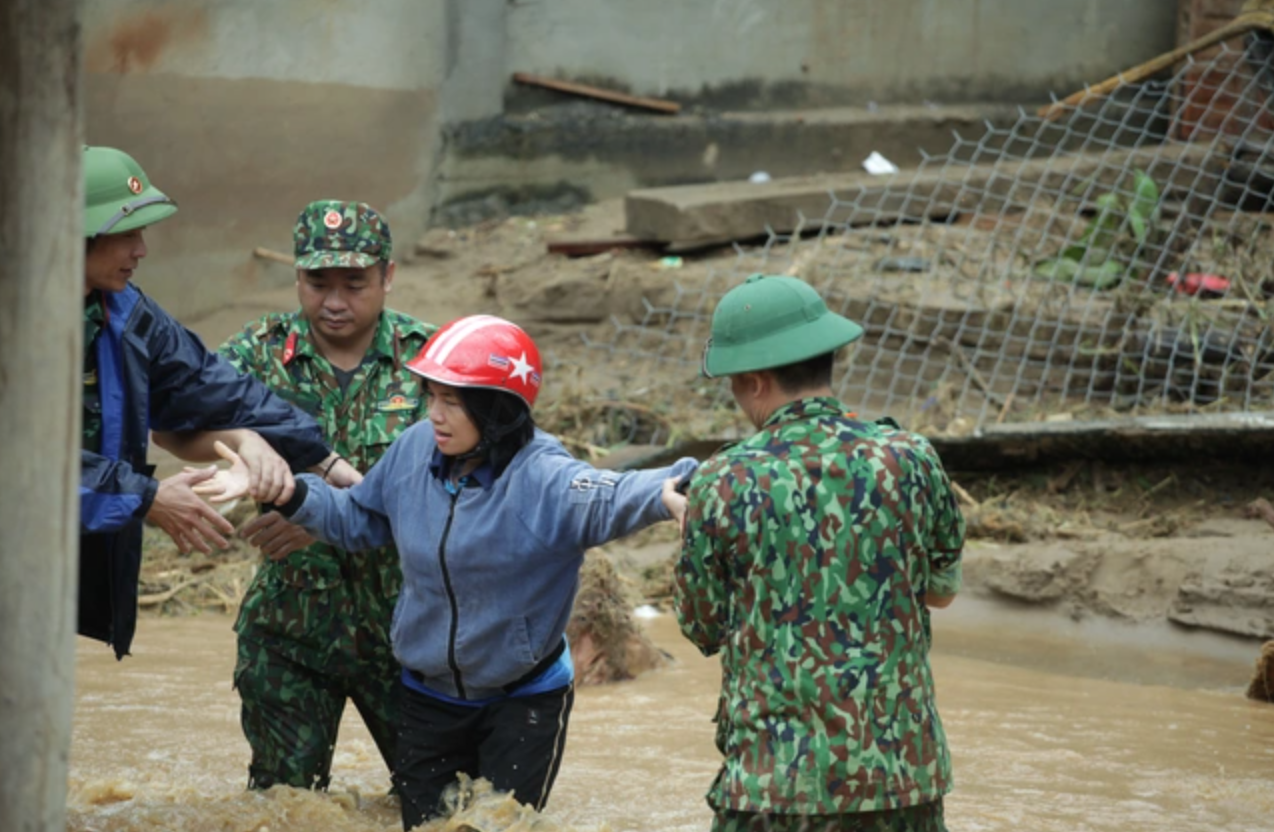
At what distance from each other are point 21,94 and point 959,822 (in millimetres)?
3647

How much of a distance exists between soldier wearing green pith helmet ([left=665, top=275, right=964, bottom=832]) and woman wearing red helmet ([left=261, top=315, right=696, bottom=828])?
0.65m

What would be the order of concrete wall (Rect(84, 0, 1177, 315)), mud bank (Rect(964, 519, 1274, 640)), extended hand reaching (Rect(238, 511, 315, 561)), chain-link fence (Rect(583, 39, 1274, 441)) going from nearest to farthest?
extended hand reaching (Rect(238, 511, 315, 561)) → mud bank (Rect(964, 519, 1274, 640)) → chain-link fence (Rect(583, 39, 1274, 441)) → concrete wall (Rect(84, 0, 1177, 315))

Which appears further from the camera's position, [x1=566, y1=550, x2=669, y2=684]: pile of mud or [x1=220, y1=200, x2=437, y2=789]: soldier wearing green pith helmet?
[x1=566, y1=550, x2=669, y2=684]: pile of mud

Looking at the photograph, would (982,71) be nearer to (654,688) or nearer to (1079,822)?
(654,688)

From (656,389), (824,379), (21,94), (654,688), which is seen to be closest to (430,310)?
(656,389)

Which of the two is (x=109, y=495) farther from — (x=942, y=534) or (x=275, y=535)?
(x=942, y=534)

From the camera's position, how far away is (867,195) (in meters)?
11.6

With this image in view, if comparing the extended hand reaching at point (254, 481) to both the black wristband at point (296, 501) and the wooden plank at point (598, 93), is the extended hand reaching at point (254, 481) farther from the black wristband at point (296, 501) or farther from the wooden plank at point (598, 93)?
the wooden plank at point (598, 93)

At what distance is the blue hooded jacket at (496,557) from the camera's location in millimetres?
4082

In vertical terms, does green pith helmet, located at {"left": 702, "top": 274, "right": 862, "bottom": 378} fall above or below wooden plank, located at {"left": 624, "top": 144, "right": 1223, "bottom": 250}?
above

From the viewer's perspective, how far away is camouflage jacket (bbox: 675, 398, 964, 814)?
10.7 ft

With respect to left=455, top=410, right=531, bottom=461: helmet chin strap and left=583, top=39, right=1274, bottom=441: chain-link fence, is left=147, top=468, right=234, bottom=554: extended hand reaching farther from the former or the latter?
left=583, top=39, right=1274, bottom=441: chain-link fence

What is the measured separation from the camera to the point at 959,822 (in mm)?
5082

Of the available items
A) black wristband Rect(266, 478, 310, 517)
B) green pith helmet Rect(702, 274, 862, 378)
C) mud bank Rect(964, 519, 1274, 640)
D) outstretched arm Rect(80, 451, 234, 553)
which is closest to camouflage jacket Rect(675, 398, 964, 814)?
green pith helmet Rect(702, 274, 862, 378)
